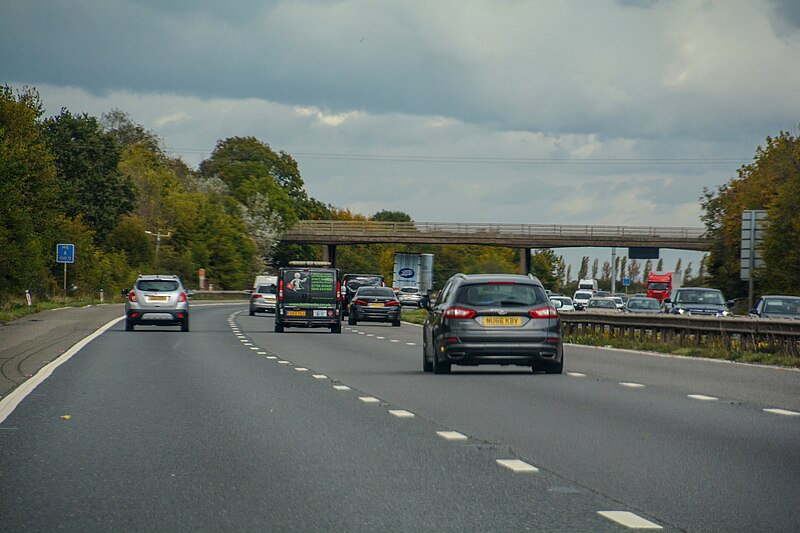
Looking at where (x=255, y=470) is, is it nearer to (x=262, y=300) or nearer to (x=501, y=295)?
(x=501, y=295)

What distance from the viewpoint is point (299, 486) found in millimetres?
8766

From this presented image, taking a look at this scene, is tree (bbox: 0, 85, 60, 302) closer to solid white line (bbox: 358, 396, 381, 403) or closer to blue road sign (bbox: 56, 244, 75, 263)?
blue road sign (bbox: 56, 244, 75, 263)

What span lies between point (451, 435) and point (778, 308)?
24206 mm

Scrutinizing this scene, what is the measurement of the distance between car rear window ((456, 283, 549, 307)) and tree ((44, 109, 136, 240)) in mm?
82405

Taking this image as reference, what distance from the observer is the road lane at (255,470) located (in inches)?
298

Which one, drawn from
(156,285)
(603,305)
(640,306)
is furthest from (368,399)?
(603,305)

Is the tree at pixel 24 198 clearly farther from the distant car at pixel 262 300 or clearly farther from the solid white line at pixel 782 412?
the solid white line at pixel 782 412

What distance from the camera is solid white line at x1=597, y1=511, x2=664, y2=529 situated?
24.1 feet

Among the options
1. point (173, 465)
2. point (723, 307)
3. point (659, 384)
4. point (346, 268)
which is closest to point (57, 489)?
point (173, 465)

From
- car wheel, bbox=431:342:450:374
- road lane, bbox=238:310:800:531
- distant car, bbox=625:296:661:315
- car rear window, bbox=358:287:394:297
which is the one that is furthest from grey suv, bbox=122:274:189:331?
car wheel, bbox=431:342:450:374

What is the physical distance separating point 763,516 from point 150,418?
719cm

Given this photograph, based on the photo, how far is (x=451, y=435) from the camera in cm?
1188

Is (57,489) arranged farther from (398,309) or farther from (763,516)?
(398,309)

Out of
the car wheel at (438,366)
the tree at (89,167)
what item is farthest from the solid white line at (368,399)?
the tree at (89,167)
